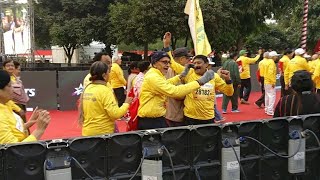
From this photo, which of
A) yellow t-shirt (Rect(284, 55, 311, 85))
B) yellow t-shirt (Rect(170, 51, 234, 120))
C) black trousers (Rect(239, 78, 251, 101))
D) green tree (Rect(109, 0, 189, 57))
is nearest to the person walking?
black trousers (Rect(239, 78, 251, 101))

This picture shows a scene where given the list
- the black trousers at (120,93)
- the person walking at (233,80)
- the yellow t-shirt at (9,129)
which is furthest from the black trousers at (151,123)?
the person walking at (233,80)

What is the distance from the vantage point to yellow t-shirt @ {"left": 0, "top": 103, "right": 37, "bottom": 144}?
366cm

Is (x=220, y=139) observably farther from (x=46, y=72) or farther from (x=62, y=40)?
(x=62, y=40)

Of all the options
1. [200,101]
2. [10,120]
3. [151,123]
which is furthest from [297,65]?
[10,120]

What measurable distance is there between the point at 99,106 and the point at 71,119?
7765 millimetres

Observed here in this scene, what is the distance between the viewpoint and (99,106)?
5.00 metres

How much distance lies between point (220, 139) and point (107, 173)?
1.14 meters

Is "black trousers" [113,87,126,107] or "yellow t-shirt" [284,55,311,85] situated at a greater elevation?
"yellow t-shirt" [284,55,311,85]

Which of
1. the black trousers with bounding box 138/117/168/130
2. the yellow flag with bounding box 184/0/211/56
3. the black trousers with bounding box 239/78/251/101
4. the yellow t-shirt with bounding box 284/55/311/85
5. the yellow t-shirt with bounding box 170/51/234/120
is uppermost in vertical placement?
the yellow flag with bounding box 184/0/211/56

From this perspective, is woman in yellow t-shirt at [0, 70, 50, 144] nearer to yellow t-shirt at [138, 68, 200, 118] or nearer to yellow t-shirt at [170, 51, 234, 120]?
yellow t-shirt at [138, 68, 200, 118]

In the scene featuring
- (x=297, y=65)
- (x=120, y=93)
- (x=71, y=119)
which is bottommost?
(x=71, y=119)

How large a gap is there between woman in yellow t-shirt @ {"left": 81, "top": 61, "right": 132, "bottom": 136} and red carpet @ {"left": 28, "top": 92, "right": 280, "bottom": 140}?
4948 millimetres

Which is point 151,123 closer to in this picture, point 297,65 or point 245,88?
point 297,65

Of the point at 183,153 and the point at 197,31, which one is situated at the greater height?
the point at 197,31
